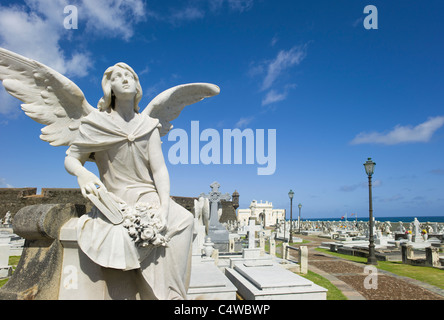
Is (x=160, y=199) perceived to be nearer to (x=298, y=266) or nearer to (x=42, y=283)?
(x=42, y=283)

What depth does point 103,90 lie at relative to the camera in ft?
10.1

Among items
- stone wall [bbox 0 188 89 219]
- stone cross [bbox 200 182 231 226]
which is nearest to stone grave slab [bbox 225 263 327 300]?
stone cross [bbox 200 182 231 226]

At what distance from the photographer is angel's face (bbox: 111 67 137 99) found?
297 cm

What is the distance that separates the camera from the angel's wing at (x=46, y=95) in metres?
2.81

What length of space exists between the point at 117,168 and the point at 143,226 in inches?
32.9

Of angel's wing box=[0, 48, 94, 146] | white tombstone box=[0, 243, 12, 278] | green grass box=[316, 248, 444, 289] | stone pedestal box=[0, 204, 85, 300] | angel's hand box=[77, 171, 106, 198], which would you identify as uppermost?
angel's wing box=[0, 48, 94, 146]

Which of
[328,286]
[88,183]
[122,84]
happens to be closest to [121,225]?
[88,183]

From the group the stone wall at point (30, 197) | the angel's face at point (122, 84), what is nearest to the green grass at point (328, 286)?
the angel's face at point (122, 84)

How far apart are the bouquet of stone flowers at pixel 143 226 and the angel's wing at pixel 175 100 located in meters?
1.36

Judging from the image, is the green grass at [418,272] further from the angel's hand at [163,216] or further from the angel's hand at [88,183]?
the angel's hand at [88,183]

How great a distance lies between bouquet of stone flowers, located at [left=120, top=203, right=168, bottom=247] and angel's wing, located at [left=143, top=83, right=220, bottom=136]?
4.46ft

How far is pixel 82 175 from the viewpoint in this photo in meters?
2.76

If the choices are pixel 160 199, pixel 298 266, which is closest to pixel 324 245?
pixel 298 266

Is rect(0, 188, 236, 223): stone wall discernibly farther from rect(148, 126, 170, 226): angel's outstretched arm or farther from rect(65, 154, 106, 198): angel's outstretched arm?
rect(65, 154, 106, 198): angel's outstretched arm
